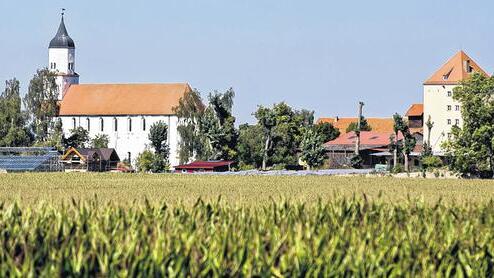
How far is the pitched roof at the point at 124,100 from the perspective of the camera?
189 m

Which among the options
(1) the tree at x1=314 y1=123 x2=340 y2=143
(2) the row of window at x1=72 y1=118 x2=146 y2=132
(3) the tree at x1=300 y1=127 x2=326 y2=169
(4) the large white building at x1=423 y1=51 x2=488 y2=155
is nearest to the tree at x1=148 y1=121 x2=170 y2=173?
(2) the row of window at x1=72 y1=118 x2=146 y2=132

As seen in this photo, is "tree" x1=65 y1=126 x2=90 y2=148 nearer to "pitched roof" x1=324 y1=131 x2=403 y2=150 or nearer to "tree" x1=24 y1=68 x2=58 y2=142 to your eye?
"tree" x1=24 y1=68 x2=58 y2=142

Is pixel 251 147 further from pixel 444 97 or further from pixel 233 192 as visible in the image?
pixel 233 192

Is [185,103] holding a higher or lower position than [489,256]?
higher

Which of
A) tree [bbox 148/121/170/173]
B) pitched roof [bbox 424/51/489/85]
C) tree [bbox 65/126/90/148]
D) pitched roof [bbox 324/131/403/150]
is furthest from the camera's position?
pitched roof [bbox 424/51/489/85]

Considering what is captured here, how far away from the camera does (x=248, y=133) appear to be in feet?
538

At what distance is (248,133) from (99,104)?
37.3 meters

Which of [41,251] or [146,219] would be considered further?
[146,219]

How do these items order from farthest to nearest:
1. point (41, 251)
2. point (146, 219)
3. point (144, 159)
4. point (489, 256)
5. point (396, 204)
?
point (144, 159)
point (396, 204)
point (146, 219)
point (489, 256)
point (41, 251)

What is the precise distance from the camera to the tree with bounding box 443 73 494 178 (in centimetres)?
10606

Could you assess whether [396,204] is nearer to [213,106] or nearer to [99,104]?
[213,106]

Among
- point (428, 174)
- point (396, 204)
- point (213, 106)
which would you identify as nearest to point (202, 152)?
point (213, 106)

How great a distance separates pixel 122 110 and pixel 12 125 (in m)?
31.0

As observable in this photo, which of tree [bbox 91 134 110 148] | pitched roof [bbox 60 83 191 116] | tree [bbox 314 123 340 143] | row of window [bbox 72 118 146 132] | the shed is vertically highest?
pitched roof [bbox 60 83 191 116]
